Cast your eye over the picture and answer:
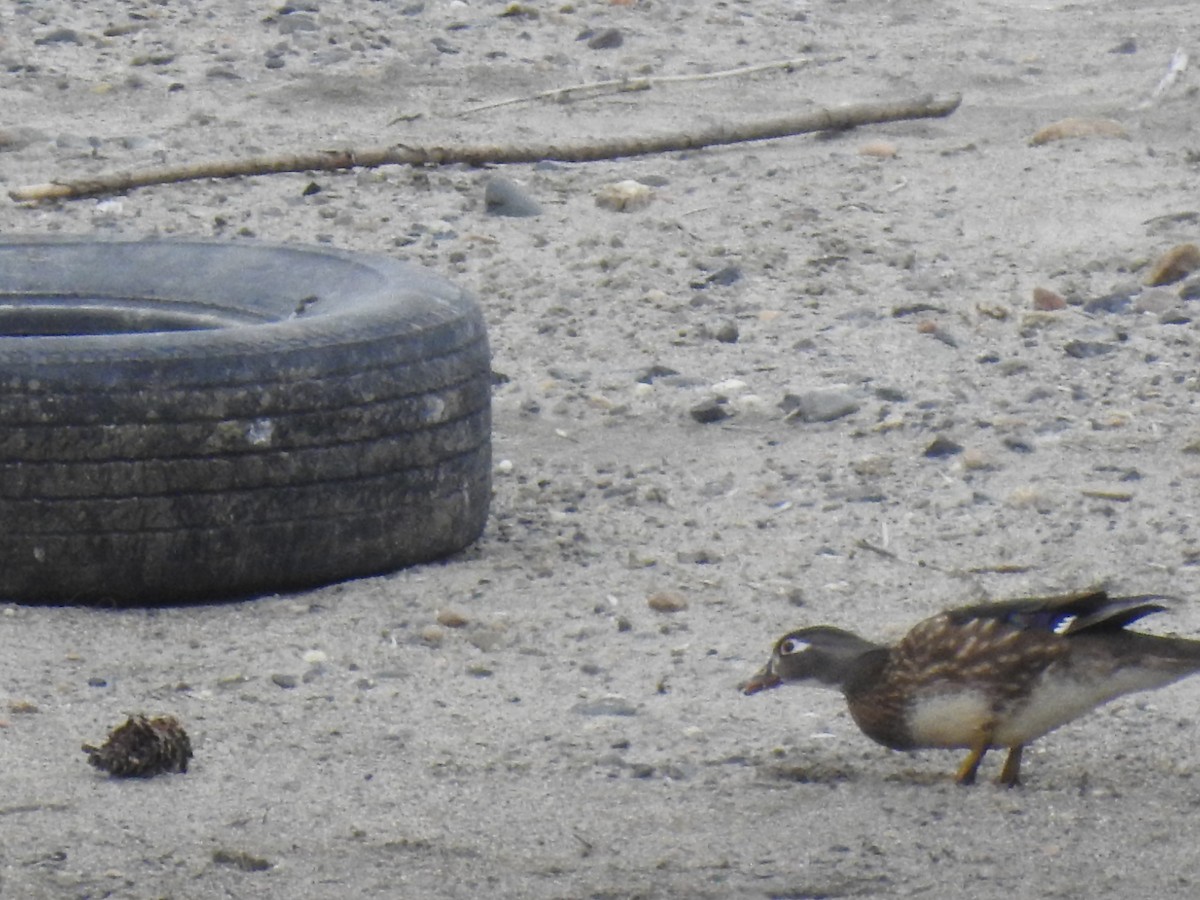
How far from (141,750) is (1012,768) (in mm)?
1552

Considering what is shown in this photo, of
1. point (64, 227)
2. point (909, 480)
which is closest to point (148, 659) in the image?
point (909, 480)

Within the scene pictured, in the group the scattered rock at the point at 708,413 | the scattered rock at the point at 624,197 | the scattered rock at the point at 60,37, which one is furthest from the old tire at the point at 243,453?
the scattered rock at the point at 60,37

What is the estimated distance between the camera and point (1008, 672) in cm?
376

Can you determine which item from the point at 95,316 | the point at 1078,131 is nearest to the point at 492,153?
the point at 1078,131

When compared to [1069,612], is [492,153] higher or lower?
lower

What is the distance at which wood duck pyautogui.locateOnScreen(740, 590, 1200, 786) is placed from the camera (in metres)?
3.74

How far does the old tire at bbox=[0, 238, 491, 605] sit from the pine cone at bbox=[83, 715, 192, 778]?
84cm

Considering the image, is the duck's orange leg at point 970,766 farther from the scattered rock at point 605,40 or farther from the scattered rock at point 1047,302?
the scattered rock at point 605,40

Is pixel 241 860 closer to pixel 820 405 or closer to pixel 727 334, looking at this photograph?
pixel 820 405

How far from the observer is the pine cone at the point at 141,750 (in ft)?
12.1

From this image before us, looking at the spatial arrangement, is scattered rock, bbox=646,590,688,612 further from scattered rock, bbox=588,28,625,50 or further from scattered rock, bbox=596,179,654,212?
scattered rock, bbox=588,28,625,50

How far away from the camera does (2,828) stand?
3453mm

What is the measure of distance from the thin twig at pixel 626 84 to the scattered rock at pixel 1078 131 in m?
1.73

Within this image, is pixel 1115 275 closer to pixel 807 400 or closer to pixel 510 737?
pixel 807 400
